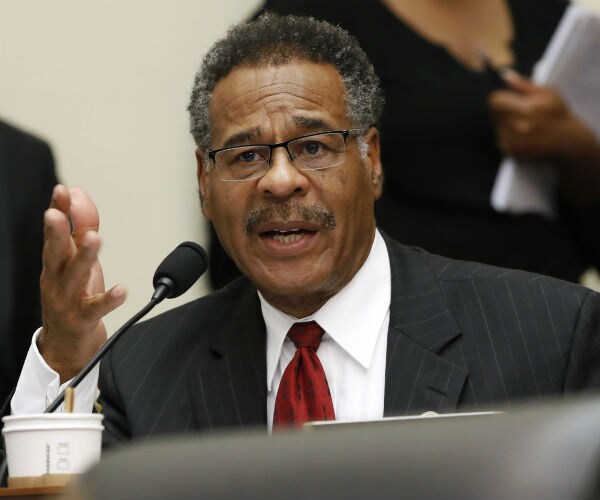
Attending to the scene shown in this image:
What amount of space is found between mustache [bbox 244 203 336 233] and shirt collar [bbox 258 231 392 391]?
6.5 inches

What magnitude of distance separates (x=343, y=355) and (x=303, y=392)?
0.13 meters

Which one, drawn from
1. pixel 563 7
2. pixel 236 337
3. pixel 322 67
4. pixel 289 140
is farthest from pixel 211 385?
pixel 563 7

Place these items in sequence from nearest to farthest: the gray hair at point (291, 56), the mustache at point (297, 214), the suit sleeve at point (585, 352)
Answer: the suit sleeve at point (585, 352) → the mustache at point (297, 214) → the gray hair at point (291, 56)

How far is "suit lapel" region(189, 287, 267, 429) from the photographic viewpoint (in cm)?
225

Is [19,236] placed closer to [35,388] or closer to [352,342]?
[35,388]

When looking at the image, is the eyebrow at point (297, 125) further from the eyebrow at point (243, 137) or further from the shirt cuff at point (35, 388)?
the shirt cuff at point (35, 388)

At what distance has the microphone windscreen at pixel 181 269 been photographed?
2.02 meters

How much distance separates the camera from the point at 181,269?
6.64 feet

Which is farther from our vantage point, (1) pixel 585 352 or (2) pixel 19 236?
(2) pixel 19 236

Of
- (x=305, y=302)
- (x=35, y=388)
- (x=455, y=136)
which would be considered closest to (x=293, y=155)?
(x=305, y=302)

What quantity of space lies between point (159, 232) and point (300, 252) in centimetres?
102

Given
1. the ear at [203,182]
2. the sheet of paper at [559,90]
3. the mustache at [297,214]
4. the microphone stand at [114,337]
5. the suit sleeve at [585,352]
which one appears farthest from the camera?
the sheet of paper at [559,90]

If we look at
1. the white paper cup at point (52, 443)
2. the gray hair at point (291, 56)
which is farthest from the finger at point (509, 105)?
the white paper cup at point (52, 443)

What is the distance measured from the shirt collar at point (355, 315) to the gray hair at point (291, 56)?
31cm
